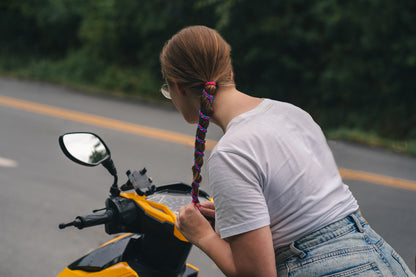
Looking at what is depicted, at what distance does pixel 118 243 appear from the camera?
5.68 feet

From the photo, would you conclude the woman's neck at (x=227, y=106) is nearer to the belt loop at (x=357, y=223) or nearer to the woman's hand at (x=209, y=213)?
the woman's hand at (x=209, y=213)

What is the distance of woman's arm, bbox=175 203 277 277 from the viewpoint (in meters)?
1.31

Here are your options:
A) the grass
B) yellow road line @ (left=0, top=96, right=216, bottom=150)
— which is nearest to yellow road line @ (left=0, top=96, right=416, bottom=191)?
yellow road line @ (left=0, top=96, right=216, bottom=150)

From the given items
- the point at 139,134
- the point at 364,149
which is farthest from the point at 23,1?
the point at 364,149

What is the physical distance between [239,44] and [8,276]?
9031 mm

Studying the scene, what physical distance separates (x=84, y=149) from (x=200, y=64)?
1.81 ft

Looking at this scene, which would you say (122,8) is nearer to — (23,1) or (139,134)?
(23,1)

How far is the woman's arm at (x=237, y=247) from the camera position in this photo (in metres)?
1.31

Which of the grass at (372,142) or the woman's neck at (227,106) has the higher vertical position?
the woman's neck at (227,106)

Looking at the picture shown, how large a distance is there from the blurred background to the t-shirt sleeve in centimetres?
699

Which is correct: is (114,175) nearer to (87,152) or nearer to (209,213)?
(87,152)

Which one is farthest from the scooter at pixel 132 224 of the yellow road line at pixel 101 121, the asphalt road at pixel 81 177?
the yellow road line at pixel 101 121

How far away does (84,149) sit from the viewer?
167cm

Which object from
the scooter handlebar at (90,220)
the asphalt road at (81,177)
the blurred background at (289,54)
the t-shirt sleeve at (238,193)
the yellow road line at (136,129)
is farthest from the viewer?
the blurred background at (289,54)
